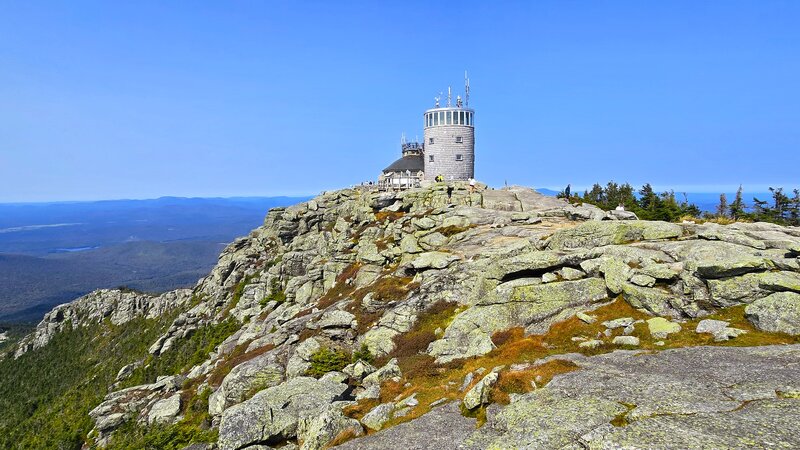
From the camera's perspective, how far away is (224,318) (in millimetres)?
81312

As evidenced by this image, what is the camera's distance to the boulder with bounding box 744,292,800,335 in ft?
78.5

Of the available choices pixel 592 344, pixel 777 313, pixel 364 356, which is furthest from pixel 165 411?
pixel 777 313

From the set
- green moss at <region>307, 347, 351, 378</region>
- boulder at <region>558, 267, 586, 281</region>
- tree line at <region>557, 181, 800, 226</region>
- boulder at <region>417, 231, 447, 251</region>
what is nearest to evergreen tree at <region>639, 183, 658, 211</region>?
tree line at <region>557, 181, 800, 226</region>

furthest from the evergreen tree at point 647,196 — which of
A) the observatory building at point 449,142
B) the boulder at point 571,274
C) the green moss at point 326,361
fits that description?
the green moss at point 326,361

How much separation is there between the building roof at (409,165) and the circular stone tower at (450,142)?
312 inches

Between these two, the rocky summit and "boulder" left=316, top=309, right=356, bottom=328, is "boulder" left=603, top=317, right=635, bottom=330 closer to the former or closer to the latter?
the rocky summit

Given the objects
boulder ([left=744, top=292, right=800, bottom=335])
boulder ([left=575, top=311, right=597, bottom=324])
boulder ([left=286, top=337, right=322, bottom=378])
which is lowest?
boulder ([left=286, top=337, right=322, bottom=378])

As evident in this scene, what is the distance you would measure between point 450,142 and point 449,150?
1495 millimetres

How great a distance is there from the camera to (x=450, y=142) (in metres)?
83.4

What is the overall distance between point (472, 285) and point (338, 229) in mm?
42213

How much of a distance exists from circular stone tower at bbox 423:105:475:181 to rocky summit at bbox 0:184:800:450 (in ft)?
75.2

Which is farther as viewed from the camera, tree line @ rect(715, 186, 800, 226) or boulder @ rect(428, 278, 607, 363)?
tree line @ rect(715, 186, 800, 226)

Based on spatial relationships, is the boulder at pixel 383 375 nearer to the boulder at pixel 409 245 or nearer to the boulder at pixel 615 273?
the boulder at pixel 615 273

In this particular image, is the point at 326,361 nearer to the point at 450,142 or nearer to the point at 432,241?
the point at 432,241
